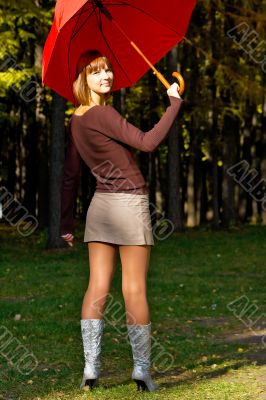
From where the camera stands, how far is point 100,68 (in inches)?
228

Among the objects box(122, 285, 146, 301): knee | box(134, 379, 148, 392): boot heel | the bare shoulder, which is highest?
the bare shoulder

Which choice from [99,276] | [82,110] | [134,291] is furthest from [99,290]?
[82,110]

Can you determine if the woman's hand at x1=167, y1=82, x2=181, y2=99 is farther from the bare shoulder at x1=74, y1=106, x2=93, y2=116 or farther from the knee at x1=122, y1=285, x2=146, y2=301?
the knee at x1=122, y1=285, x2=146, y2=301

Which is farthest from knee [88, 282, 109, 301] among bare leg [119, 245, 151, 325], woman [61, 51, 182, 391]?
bare leg [119, 245, 151, 325]

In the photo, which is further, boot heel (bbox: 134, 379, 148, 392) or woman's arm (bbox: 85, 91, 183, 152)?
boot heel (bbox: 134, 379, 148, 392)

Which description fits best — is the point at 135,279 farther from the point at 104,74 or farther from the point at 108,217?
the point at 104,74

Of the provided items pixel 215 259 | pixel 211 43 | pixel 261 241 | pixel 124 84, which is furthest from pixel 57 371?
pixel 211 43

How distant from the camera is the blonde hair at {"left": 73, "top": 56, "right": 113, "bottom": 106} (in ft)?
19.0

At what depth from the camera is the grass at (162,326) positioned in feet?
20.1

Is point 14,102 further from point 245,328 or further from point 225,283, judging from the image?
point 245,328

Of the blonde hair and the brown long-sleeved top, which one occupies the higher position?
the blonde hair

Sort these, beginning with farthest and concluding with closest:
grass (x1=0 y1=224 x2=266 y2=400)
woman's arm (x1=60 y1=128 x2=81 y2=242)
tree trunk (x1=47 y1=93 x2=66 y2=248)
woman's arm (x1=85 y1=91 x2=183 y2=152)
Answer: tree trunk (x1=47 y1=93 x2=66 y2=248) < grass (x1=0 y1=224 x2=266 y2=400) < woman's arm (x1=60 y1=128 x2=81 y2=242) < woman's arm (x1=85 y1=91 x2=183 y2=152)

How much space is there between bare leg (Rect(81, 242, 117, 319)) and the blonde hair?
3.13 ft

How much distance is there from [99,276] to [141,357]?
58 centimetres
